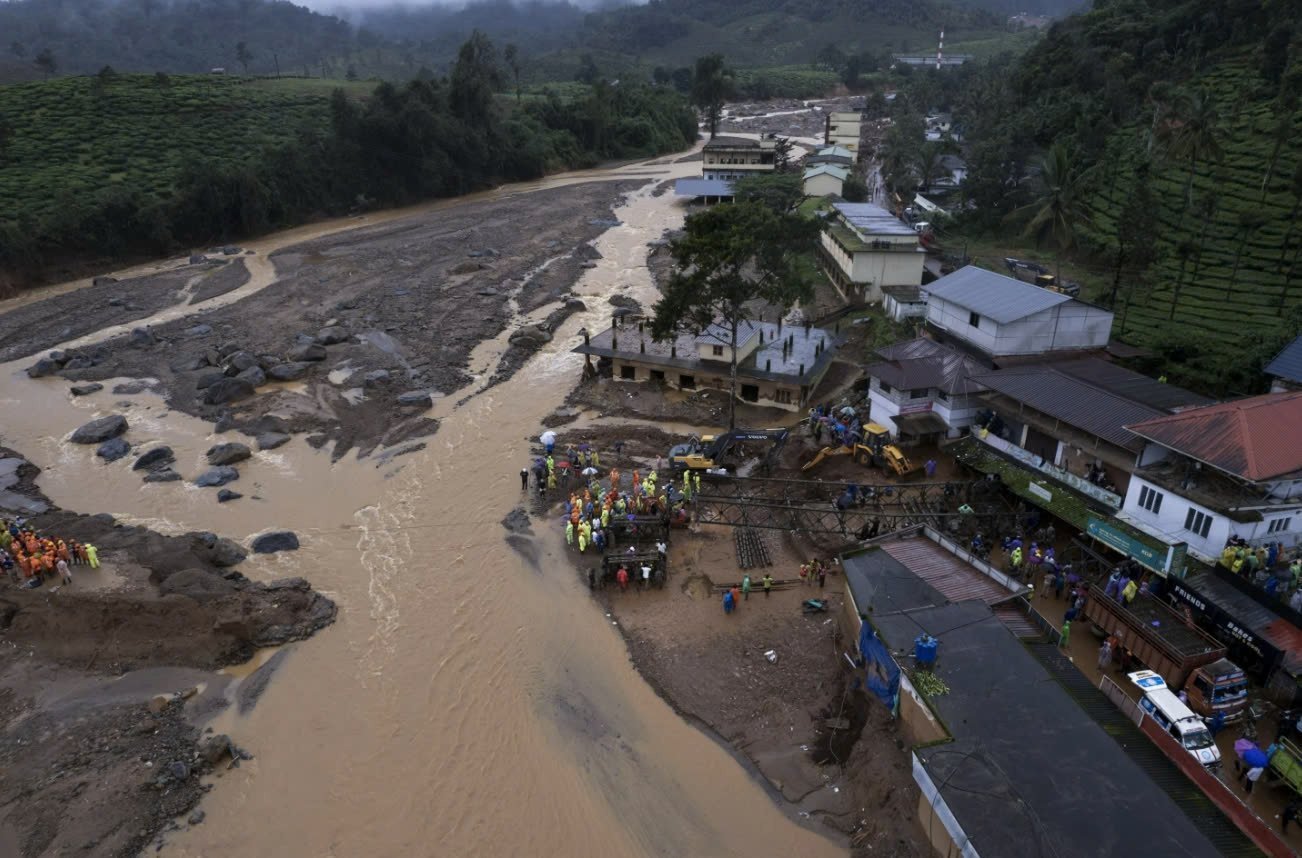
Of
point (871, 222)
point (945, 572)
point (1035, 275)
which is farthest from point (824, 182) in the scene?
point (945, 572)

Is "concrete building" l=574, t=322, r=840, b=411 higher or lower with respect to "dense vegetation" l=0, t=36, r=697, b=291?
lower

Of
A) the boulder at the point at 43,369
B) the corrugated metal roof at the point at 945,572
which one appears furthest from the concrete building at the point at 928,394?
the boulder at the point at 43,369

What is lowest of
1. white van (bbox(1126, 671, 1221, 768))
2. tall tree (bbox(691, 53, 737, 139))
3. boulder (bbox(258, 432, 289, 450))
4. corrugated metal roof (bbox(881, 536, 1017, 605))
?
boulder (bbox(258, 432, 289, 450))

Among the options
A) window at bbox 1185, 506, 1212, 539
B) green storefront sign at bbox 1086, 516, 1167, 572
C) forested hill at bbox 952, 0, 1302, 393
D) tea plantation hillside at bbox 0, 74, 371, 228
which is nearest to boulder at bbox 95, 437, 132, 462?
tea plantation hillside at bbox 0, 74, 371, 228

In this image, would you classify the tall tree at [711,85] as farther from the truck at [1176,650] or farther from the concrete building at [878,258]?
the truck at [1176,650]

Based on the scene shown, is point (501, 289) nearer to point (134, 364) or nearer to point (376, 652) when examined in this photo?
point (134, 364)

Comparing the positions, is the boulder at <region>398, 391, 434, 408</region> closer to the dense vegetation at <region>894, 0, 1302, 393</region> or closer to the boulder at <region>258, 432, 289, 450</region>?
the boulder at <region>258, 432, 289, 450</region>

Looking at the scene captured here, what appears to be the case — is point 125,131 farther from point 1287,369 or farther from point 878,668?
point 1287,369
